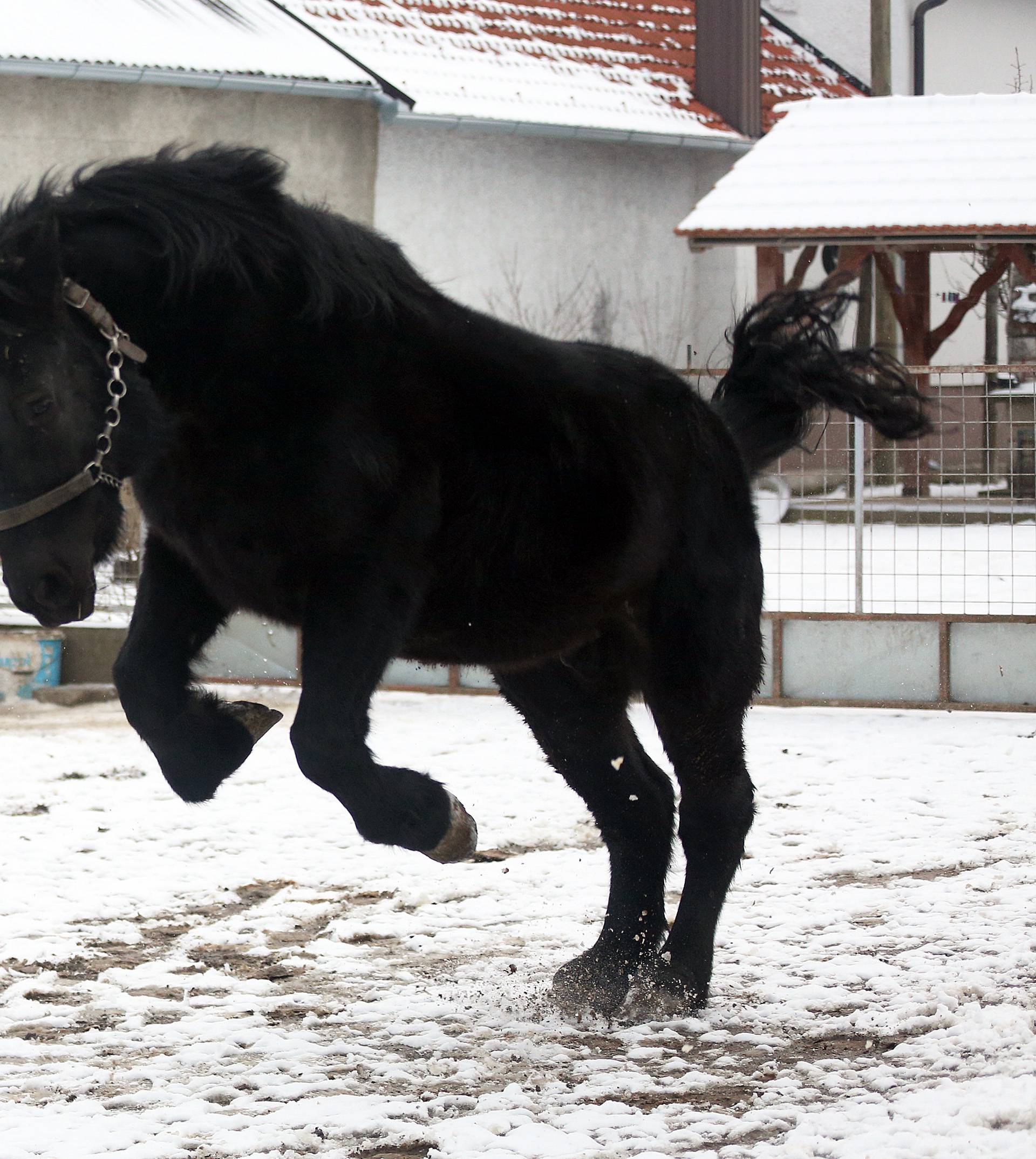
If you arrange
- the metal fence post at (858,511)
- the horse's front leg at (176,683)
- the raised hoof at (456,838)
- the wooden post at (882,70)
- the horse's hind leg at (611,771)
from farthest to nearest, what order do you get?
the wooden post at (882,70), the metal fence post at (858,511), the horse's hind leg at (611,771), the horse's front leg at (176,683), the raised hoof at (456,838)

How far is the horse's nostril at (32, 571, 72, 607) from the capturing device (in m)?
3.36

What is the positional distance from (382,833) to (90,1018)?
1.12 m

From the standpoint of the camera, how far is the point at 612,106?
17.7m

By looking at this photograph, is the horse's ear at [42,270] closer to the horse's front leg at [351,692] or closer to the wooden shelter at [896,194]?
the horse's front leg at [351,692]

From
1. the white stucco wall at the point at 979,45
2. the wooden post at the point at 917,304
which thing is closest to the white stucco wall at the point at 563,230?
the wooden post at the point at 917,304

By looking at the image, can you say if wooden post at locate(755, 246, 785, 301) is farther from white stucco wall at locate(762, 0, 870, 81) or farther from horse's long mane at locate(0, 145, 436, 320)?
horse's long mane at locate(0, 145, 436, 320)

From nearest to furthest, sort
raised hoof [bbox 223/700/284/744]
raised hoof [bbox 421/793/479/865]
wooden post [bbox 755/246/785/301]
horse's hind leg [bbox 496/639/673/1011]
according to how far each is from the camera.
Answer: raised hoof [bbox 421/793/479/865] < raised hoof [bbox 223/700/284/744] < horse's hind leg [bbox 496/639/673/1011] < wooden post [bbox 755/246/785/301]

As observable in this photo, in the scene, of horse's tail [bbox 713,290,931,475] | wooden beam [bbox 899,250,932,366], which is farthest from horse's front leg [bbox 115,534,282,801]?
wooden beam [bbox 899,250,932,366]

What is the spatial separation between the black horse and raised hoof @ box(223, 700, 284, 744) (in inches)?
0.4

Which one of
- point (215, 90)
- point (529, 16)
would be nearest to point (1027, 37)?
point (529, 16)

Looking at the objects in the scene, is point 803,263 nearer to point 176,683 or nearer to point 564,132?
point 564,132

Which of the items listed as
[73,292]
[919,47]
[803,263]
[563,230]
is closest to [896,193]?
[803,263]

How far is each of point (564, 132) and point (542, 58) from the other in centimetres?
147

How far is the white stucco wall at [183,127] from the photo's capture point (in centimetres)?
1534
